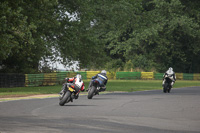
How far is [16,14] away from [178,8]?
42915 millimetres

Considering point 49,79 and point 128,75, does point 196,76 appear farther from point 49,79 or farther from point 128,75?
point 49,79

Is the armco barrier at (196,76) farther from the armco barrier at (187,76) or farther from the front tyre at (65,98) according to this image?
the front tyre at (65,98)

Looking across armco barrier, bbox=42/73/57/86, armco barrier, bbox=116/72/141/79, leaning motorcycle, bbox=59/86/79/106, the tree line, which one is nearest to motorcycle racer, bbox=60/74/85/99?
leaning motorcycle, bbox=59/86/79/106

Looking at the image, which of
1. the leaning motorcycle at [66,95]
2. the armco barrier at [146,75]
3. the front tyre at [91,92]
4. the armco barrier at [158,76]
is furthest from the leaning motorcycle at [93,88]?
the armco barrier at [158,76]

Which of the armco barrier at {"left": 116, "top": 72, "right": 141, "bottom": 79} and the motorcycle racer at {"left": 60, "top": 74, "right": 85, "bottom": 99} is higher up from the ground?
the motorcycle racer at {"left": 60, "top": 74, "right": 85, "bottom": 99}

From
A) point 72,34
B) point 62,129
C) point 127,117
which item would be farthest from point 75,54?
point 62,129

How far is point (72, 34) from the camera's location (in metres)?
38.7

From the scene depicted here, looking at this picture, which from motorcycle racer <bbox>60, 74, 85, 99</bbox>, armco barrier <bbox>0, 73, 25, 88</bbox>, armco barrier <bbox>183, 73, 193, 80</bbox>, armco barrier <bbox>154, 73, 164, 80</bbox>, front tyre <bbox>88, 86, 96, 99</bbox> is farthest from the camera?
armco barrier <bbox>183, 73, 193, 80</bbox>

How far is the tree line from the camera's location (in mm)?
29828

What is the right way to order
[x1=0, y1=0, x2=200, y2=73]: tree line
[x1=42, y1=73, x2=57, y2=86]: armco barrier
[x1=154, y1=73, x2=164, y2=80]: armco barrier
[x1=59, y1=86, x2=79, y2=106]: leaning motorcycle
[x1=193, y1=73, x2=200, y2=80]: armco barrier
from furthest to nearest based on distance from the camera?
1. [x1=193, y1=73, x2=200, y2=80]: armco barrier
2. [x1=154, y1=73, x2=164, y2=80]: armco barrier
3. [x1=42, y1=73, x2=57, y2=86]: armco barrier
4. [x1=0, y1=0, x2=200, y2=73]: tree line
5. [x1=59, y1=86, x2=79, y2=106]: leaning motorcycle

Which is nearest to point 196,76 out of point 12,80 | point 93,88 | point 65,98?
point 12,80

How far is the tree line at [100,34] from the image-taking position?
97.9 ft

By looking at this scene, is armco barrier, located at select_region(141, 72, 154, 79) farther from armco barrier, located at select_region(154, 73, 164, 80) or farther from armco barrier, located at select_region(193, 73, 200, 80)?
armco barrier, located at select_region(193, 73, 200, 80)

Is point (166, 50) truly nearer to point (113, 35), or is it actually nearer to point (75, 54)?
point (113, 35)
